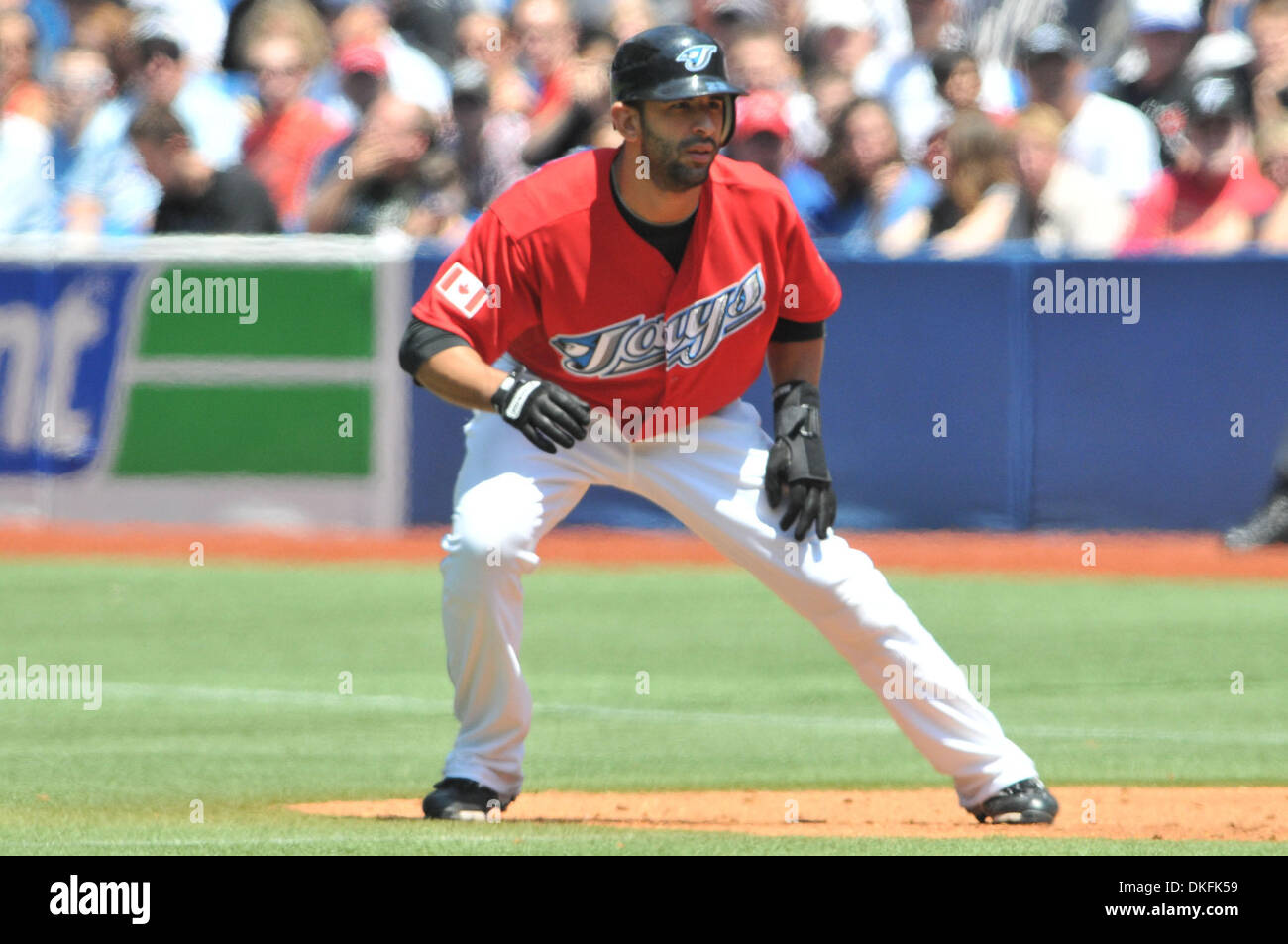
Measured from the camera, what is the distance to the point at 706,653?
1068 centimetres

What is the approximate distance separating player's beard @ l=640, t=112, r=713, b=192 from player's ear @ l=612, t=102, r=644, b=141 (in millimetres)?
25

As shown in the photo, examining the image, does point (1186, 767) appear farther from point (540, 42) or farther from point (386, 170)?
point (540, 42)

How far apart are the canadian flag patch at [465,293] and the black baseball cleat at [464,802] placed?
1.41 meters

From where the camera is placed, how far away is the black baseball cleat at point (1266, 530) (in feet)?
44.1

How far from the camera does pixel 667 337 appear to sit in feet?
22.2

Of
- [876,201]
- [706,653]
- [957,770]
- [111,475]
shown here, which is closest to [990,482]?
[876,201]

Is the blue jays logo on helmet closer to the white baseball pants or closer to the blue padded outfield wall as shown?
the white baseball pants

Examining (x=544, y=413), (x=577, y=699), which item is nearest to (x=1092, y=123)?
(x=577, y=699)

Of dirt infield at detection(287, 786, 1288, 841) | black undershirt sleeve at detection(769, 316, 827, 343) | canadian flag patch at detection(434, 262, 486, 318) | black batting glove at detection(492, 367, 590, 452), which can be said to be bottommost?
dirt infield at detection(287, 786, 1288, 841)

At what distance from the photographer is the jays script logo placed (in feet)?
22.1

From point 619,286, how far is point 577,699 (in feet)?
10.5

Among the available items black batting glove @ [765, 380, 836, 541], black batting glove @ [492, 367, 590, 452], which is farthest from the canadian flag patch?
black batting glove @ [765, 380, 836, 541]

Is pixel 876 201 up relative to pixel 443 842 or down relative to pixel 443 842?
up

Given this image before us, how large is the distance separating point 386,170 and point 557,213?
9.03 m
